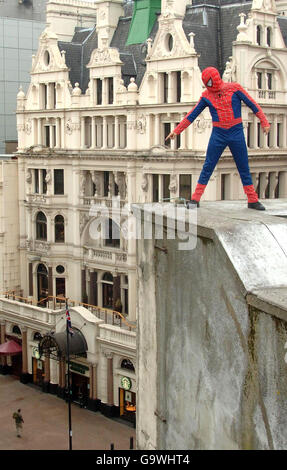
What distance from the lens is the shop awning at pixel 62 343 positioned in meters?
55.7

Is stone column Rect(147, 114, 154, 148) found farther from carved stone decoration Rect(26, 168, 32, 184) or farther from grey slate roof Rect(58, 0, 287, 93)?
carved stone decoration Rect(26, 168, 32, 184)

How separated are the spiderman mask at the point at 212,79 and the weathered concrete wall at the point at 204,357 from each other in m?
4.88

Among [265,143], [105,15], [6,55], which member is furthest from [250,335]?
[6,55]

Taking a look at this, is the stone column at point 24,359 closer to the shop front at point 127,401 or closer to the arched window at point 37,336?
the arched window at point 37,336

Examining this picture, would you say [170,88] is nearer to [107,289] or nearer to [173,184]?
[173,184]

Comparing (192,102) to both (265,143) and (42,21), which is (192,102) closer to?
(265,143)

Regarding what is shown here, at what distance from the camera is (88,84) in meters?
65.8

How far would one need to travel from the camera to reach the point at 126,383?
54.3 metres

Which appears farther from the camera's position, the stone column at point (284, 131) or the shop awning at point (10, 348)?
the shop awning at point (10, 348)

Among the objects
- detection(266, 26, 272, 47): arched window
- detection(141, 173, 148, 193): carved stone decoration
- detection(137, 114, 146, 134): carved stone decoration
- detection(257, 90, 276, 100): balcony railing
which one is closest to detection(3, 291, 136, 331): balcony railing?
detection(141, 173, 148, 193): carved stone decoration

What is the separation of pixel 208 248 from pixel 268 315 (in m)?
3.07

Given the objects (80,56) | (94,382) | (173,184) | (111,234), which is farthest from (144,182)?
(80,56)

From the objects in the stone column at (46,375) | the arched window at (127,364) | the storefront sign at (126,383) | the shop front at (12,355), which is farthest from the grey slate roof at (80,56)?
the storefront sign at (126,383)

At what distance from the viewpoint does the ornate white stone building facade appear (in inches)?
2216
